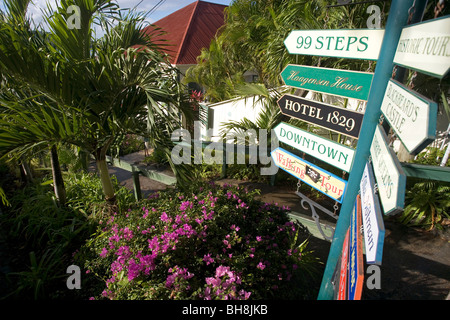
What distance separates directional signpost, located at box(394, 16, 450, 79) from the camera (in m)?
0.95

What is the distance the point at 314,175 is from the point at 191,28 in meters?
12.9

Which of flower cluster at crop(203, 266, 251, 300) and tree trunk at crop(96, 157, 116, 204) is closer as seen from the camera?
flower cluster at crop(203, 266, 251, 300)

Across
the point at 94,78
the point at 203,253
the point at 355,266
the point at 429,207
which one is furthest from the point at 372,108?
the point at 429,207

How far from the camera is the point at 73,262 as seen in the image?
3004 mm

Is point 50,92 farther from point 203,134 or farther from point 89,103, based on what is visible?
point 203,134

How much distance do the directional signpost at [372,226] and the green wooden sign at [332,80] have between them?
2.03 feet

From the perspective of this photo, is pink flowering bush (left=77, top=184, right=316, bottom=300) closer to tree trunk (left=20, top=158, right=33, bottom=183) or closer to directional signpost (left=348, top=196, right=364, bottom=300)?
directional signpost (left=348, top=196, right=364, bottom=300)

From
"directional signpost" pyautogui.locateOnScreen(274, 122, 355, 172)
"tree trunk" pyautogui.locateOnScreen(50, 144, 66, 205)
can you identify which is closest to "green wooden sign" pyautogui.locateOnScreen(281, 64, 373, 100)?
"directional signpost" pyautogui.locateOnScreen(274, 122, 355, 172)

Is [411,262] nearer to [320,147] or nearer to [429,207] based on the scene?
[429,207]

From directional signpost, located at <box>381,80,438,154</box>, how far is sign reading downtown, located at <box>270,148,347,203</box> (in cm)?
85

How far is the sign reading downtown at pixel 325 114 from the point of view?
1.88 meters

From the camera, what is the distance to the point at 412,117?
3.47 feet
